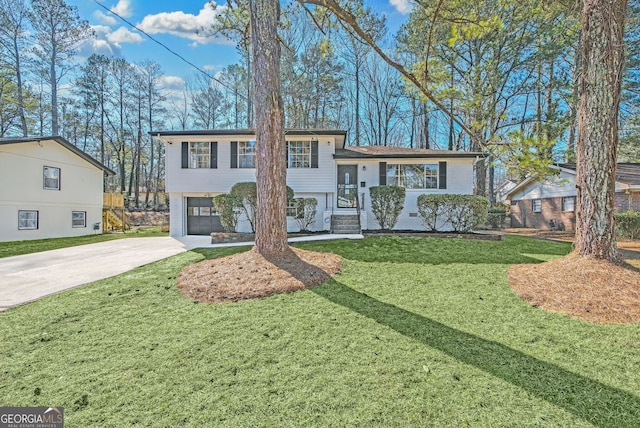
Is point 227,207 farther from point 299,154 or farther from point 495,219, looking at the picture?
point 495,219

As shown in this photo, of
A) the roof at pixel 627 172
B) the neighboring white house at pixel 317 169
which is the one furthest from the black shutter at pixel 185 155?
the roof at pixel 627 172

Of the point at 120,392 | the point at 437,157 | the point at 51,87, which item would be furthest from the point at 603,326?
the point at 51,87

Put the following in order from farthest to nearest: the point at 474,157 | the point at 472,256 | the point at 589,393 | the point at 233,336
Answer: the point at 474,157 < the point at 472,256 < the point at 233,336 < the point at 589,393

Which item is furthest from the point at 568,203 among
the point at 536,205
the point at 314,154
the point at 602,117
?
the point at 602,117

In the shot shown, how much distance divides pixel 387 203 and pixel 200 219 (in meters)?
8.96

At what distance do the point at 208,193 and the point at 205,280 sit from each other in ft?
31.2

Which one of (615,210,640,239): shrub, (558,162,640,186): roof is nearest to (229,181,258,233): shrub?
(615,210,640,239): shrub

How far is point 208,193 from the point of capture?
13945 millimetres

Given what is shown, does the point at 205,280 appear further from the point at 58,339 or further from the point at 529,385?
the point at 529,385

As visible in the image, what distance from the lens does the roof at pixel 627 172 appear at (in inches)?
571

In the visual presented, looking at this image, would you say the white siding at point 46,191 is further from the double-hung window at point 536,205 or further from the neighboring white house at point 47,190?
the double-hung window at point 536,205

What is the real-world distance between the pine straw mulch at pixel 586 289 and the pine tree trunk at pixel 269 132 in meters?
4.32

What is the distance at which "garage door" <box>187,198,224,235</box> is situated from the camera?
571 inches

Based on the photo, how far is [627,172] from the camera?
52.5 feet
